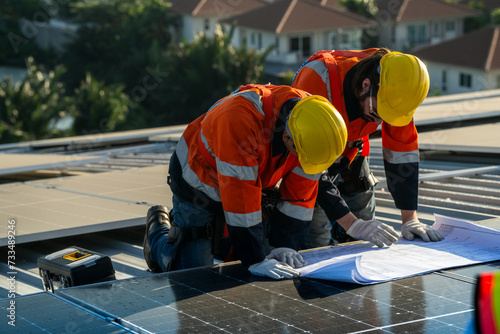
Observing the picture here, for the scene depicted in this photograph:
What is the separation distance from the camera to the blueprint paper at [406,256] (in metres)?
4.07

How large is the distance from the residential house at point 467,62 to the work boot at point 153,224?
33541mm

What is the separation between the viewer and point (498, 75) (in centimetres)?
3772

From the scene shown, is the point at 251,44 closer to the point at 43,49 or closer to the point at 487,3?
the point at 43,49

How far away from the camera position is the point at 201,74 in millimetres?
36562

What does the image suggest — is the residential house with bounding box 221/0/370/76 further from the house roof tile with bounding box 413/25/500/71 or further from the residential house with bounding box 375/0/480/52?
the house roof tile with bounding box 413/25/500/71

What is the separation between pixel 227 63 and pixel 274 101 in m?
31.7

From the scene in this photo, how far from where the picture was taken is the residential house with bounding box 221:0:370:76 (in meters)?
43.3

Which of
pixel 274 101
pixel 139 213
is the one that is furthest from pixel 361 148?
pixel 139 213

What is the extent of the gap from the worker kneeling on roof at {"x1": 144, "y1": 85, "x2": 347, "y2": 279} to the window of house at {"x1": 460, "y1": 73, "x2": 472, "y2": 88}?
118ft

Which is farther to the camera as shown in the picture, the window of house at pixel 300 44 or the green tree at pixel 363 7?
the green tree at pixel 363 7

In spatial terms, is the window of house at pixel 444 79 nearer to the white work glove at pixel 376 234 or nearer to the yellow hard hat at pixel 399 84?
the yellow hard hat at pixel 399 84

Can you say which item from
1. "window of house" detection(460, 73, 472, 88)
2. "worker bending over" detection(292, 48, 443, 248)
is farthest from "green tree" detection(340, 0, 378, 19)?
"worker bending over" detection(292, 48, 443, 248)

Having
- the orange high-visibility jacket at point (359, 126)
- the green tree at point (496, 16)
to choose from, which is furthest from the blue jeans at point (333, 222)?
the green tree at point (496, 16)

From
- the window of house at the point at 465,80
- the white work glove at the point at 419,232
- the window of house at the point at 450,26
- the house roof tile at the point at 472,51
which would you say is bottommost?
the white work glove at the point at 419,232
